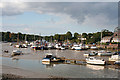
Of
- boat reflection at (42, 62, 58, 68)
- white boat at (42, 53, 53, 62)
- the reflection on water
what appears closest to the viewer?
the reflection on water

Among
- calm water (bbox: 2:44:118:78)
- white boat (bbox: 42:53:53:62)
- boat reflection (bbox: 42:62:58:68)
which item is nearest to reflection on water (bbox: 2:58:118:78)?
calm water (bbox: 2:44:118:78)

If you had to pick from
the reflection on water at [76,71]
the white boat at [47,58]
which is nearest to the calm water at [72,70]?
the reflection on water at [76,71]

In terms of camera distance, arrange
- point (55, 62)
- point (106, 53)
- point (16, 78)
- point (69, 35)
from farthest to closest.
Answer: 1. point (69, 35)
2. point (106, 53)
3. point (55, 62)
4. point (16, 78)

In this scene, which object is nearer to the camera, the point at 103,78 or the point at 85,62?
the point at 103,78

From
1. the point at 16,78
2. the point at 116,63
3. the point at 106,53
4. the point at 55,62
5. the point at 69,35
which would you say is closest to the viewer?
the point at 16,78

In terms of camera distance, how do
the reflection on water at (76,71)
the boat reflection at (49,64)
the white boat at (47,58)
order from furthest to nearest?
the white boat at (47,58) < the boat reflection at (49,64) < the reflection on water at (76,71)

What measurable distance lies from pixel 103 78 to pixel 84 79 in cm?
393

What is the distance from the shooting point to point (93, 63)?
4091cm

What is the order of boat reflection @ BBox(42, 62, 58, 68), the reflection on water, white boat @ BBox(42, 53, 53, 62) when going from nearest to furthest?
the reflection on water
boat reflection @ BBox(42, 62, 58, 68)
white boat @ BBox(42, 53, 53, 62)

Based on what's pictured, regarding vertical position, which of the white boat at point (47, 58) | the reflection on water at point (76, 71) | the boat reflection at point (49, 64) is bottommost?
the reflection on water at point (76, 71)

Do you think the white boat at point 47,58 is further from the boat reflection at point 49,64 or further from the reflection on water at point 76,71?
the reflection on water at point 76,71

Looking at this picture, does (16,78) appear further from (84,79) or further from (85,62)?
(85,62)

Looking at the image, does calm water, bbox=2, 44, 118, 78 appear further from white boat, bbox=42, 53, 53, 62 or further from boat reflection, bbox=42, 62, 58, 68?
white boat, bbox=42, 53, 53, 62

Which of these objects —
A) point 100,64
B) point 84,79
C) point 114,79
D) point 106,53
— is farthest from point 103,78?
point 106,53
